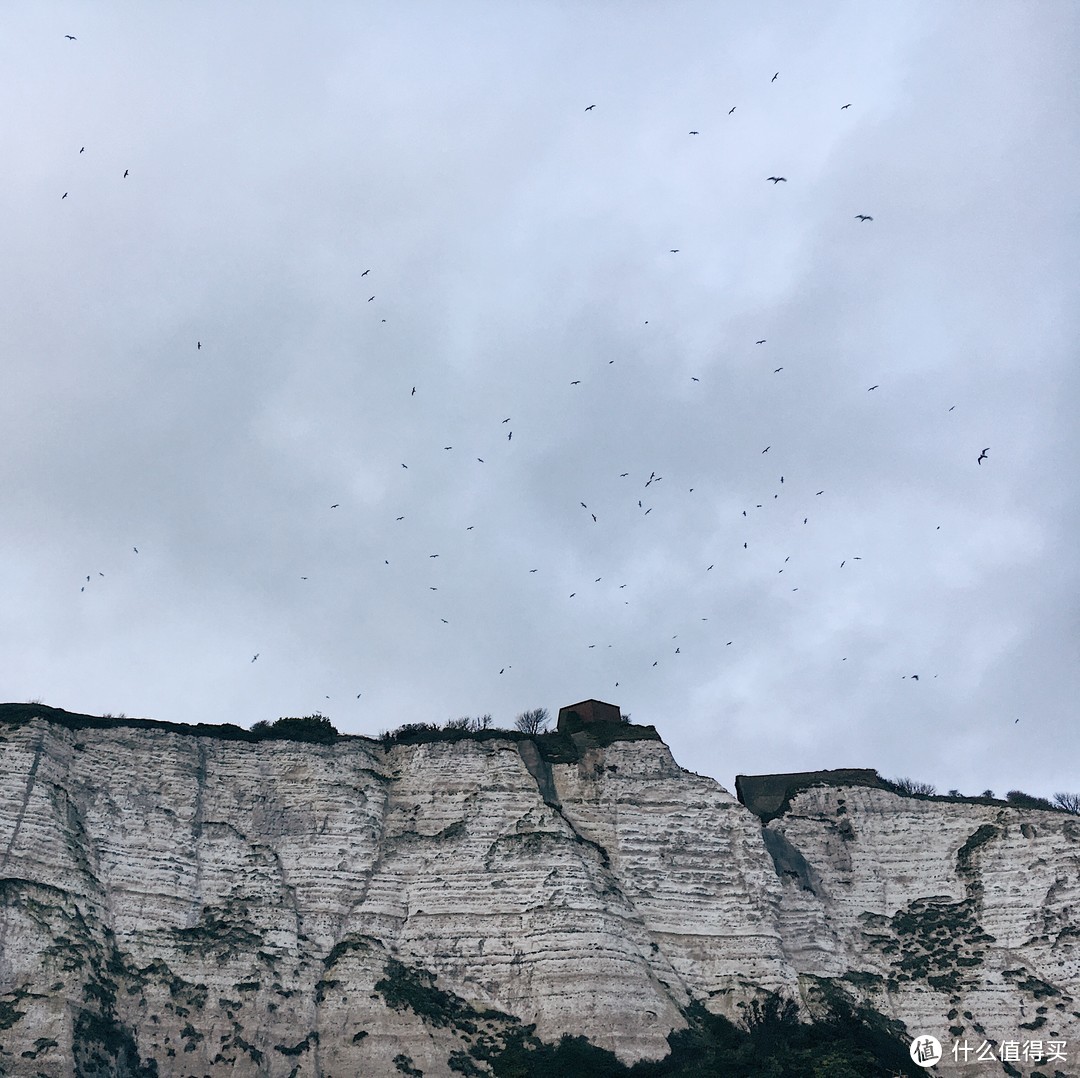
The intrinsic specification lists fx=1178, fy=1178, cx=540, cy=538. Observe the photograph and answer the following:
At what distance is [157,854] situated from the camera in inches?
1843

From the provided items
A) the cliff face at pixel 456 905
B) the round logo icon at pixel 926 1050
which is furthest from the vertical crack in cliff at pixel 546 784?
the round logo icon at pixel 926 1050

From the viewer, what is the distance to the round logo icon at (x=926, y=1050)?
1773 inches

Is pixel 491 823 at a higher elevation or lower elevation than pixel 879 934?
higher

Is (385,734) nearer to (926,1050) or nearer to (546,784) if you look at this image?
(546,784)

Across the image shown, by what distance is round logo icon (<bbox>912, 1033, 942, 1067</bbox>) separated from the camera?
45.0 meters

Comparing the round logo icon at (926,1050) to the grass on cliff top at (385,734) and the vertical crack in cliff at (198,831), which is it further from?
the vertical crack in cliff at (198,831)

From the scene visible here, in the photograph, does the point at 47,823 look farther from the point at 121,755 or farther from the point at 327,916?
the point at 327,916

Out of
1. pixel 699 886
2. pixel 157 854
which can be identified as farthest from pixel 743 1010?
pixel 157 854

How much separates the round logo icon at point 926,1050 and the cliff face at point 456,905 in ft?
4.25

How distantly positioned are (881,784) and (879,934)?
8285 mm

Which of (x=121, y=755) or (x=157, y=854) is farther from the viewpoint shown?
(x=121, y=755)

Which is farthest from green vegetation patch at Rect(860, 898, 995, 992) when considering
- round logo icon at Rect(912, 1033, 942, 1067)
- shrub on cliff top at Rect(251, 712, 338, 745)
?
shrub on cliff top at Rect(251, 712, 338, 745)

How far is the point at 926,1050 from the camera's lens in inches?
1789

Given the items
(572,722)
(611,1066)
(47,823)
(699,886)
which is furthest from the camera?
(572,722)
